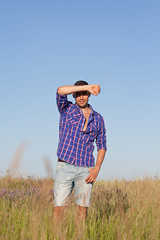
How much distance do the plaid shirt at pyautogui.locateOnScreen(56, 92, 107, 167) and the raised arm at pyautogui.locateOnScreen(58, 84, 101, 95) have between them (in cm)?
15

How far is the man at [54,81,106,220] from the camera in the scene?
4105mm

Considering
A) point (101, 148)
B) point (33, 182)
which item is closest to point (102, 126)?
point (101, 148)

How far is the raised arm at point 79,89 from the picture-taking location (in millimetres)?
3907

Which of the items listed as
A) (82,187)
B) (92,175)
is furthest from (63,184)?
(92,175)

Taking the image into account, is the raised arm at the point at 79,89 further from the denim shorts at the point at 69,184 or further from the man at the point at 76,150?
the denim shorts at the point at 69,184

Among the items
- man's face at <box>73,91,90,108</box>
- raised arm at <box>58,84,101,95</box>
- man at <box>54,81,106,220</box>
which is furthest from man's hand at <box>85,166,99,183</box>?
raised arm at <box>58,84,101,95</box>

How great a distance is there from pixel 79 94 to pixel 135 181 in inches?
281

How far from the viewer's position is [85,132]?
434 cm

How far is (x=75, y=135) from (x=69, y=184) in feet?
2.22

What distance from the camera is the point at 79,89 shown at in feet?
13.0

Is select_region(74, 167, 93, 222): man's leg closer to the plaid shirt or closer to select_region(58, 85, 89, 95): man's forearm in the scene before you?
the plaid shirt

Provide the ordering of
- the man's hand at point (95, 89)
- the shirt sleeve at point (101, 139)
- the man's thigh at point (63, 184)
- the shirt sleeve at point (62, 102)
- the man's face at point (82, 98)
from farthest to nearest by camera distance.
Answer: the shirt sleeve at point (101, 139), the man's face at point (82, 98), the shirt sleeve at point (62, 102), the man's thigh at point (63, 184), the man's hand at point (95, 89)

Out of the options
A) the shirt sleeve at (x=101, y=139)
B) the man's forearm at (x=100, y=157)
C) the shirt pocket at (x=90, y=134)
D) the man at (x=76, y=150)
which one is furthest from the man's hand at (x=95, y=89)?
the man's forearm at (x=100, y=157)

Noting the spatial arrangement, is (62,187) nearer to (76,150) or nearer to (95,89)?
(76,150)
